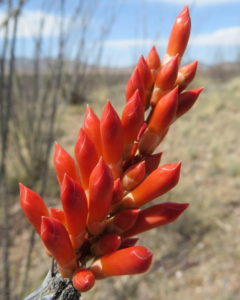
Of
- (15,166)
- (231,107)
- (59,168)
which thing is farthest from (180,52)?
(231,107)

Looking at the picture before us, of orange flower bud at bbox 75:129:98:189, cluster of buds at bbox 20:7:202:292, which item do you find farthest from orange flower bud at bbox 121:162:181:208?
orange flower bud at bbox 75:129:98:189

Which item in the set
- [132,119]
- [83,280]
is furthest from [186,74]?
[83,280]

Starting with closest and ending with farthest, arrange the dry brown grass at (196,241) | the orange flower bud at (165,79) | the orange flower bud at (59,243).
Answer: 1. the orange flower bud at (59,243)
2. the orange flower bud at (165,79)
3. the dry brown grass at (196,241)

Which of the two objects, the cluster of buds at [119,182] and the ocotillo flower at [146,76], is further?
the ocotillo flower at [146,76]

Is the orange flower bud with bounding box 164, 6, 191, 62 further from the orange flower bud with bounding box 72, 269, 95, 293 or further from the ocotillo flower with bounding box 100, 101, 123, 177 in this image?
the orange flower bud with bounding box 72, 269, 95, 293

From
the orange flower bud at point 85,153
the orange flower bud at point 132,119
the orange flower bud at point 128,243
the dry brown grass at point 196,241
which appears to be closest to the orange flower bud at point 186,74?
the orange flower bud at point 132,119

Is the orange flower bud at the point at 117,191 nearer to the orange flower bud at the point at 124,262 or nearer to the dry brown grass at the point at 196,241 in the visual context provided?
the orange flower bud at the point at 124,262

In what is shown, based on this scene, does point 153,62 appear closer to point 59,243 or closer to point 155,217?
point 155,217
